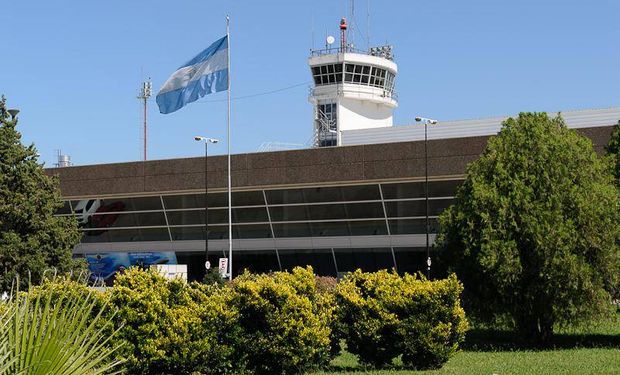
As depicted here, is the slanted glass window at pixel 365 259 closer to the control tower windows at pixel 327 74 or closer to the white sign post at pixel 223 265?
the white sign post at pixel 223 265

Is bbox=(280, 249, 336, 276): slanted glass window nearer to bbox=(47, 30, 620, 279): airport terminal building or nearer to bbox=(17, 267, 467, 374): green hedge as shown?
bbox=(47, 30, 620, 279): airport terminal building

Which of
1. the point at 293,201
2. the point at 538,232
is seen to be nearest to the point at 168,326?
the point at 538,232

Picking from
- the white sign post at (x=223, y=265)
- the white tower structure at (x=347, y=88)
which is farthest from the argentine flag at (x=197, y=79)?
the white tower structure at (x=347, y=88)

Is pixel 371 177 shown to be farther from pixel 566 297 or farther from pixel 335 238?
pixel 566 297

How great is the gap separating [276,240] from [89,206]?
13.6 m

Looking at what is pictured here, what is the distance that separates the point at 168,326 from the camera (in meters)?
15.5

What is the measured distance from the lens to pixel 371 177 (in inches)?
1783

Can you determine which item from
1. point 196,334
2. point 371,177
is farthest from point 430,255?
point 196,334

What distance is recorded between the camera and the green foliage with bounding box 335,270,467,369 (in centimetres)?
1712

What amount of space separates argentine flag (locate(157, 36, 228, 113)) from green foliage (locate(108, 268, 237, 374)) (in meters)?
20.5

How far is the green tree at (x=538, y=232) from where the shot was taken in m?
23.0

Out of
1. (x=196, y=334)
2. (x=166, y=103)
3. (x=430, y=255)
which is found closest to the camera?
(x=196, y=334)

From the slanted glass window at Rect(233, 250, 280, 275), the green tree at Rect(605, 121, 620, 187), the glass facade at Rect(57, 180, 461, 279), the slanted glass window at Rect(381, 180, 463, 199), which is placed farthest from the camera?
the slanted glass window at Rect(233, 250, 280, 275)

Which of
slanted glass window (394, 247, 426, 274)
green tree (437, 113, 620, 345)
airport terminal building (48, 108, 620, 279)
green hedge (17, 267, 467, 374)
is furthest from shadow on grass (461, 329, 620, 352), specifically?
slanted glass window (394, 247, 426, 274)
